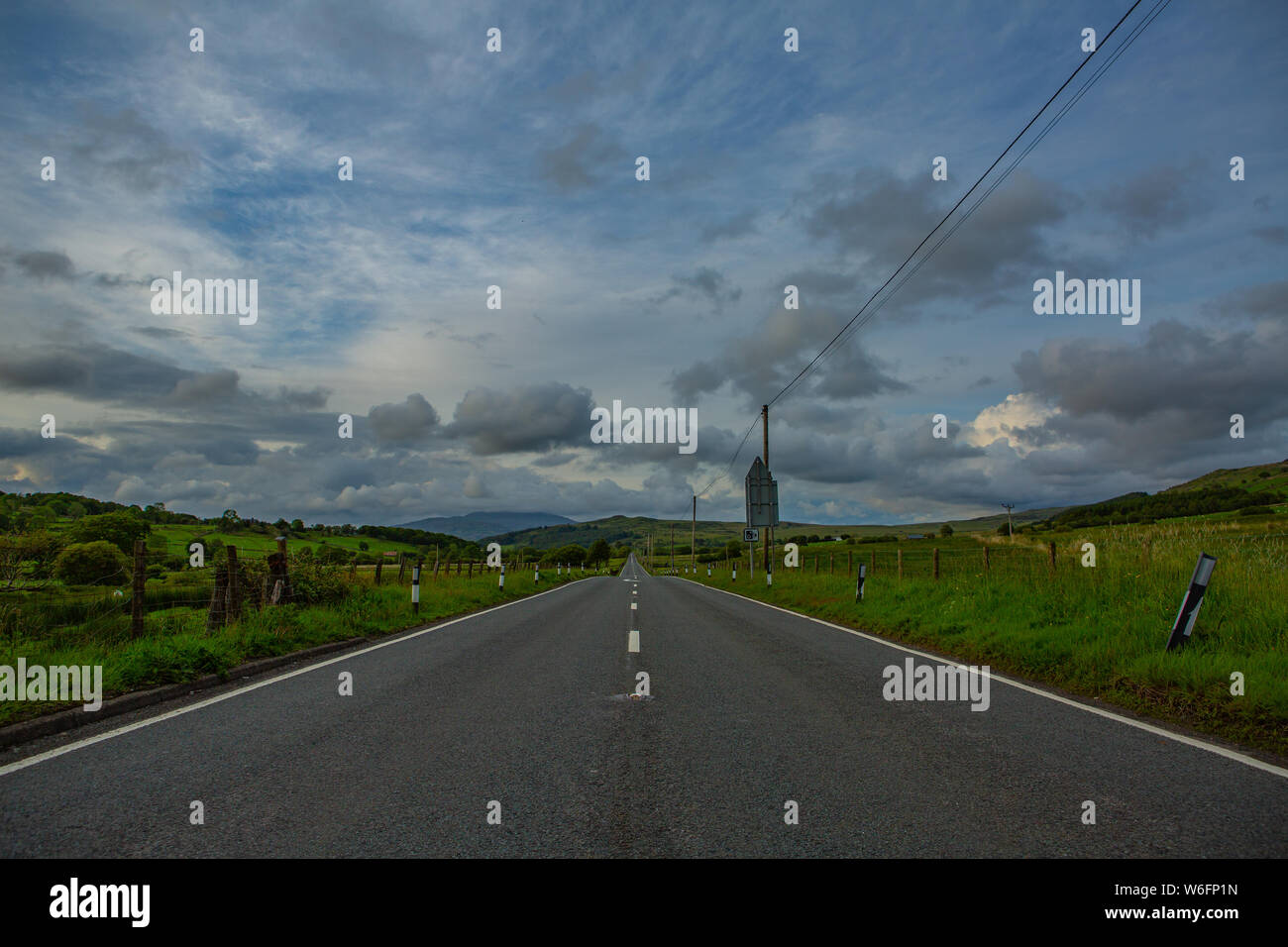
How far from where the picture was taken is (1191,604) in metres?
7.66

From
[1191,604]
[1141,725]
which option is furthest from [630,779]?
[1191,604]

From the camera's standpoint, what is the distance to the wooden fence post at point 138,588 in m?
9.05

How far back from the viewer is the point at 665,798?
13.4 ft

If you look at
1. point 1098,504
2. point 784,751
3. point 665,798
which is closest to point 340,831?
point 665,798

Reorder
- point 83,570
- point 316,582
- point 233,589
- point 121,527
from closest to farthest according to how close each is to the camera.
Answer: point 83,570, point 233,589, point 316,582, point 121,527

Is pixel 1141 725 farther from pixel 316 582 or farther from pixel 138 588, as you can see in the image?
pixel 316 582

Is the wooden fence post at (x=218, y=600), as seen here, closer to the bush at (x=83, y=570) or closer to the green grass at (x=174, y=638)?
the green grass at (x=174, y=638)

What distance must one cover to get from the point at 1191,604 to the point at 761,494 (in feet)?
89.1

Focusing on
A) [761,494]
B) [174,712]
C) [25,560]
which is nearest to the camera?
[174,712]

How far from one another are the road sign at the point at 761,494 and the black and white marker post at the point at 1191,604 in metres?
26.7

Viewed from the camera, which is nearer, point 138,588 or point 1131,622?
point 1131,622

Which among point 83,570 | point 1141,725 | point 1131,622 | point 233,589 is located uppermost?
point 83,570

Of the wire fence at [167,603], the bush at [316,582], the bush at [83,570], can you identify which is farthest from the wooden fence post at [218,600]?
the bush at [316,582]
